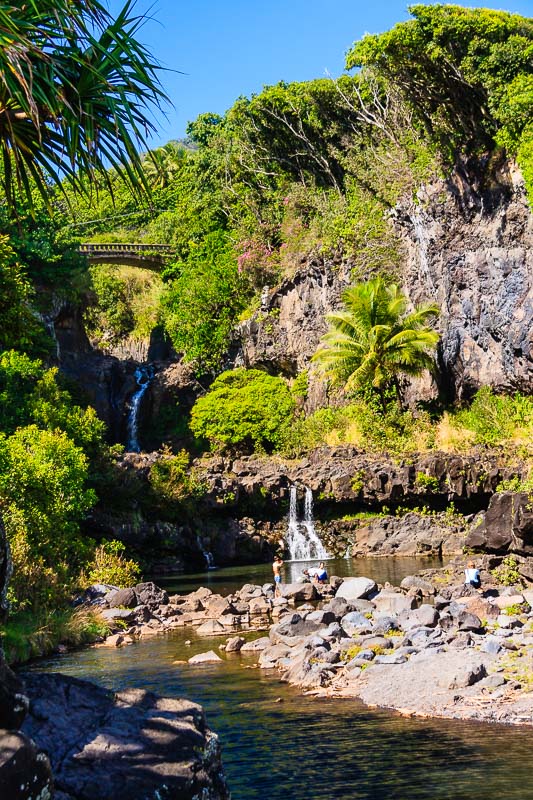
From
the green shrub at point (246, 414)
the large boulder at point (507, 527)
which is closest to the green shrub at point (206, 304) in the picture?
the green shrub at point (246, 414)

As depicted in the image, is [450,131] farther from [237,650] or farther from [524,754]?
[524,754]

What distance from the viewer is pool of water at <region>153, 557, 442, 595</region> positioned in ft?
89.5

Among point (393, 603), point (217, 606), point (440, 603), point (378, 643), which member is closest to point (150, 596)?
point (217, 606)

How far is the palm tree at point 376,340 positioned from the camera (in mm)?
38531

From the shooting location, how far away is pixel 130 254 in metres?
56.2

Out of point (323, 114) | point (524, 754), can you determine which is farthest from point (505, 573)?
point (323, 114)

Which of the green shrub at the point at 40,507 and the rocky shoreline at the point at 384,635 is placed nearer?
the rocky shoreline at the point at 384,635

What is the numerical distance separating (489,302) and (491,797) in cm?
2951

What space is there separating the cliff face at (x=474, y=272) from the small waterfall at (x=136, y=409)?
10026 mm

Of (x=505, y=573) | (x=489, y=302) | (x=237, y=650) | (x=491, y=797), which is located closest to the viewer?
(x=491, y=797)

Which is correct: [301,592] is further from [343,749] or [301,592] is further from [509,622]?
[343,749]

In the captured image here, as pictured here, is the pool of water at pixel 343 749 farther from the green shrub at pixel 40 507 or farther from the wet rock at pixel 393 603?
the green shrub at pixel 40 507

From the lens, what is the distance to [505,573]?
22.3m

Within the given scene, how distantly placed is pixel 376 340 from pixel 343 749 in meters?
29.9
